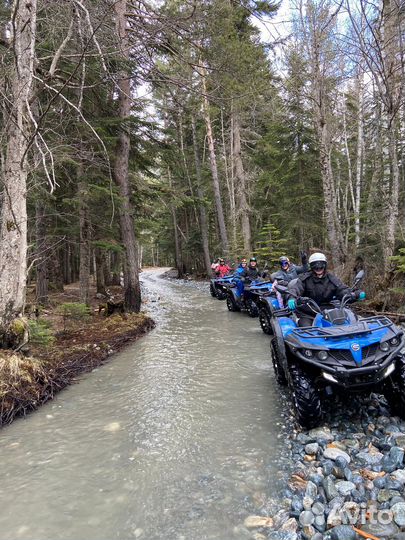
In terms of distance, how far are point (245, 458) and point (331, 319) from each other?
1.68 m

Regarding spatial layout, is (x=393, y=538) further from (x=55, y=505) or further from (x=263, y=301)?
(x=263, y=301)

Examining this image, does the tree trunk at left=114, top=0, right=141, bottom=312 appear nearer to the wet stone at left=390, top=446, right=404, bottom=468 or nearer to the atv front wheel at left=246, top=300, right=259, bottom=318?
the atv front wheel at left=246, top=300, right=259, bottom=318

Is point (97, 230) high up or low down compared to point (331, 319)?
up

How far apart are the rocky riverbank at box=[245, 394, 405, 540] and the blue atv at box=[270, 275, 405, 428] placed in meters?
0.26

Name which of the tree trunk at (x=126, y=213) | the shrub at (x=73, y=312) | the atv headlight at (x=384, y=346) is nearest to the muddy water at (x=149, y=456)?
the atv headlight at (x=384, y=346)

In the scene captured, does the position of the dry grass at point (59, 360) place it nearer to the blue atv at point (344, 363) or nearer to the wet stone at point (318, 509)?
the blue atv at point (344, 363)

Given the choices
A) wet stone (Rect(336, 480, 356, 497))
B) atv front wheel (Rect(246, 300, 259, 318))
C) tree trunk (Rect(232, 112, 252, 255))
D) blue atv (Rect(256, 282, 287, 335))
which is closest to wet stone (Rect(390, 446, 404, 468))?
wet stone (Rect(336, 480, 356, 497))

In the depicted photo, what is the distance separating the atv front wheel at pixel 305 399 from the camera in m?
3.47

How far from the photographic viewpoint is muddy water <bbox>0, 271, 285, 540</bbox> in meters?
2.68

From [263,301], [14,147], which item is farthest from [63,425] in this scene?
[263,301]

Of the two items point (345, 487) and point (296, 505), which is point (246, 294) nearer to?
point (345, 487)

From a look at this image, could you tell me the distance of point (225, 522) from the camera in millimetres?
2586

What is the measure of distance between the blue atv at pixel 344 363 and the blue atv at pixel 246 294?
553cm

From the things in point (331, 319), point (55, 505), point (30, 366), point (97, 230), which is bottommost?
point (55, 505)
